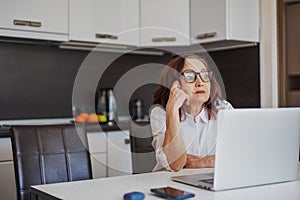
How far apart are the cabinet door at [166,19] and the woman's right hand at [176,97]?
1.90 meters

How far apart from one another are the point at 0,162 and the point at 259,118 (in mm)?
2008

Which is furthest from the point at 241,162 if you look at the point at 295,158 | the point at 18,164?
the point at 18,164

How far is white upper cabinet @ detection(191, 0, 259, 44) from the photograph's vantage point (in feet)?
11.5

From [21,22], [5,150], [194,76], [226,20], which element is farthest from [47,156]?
[226,20]

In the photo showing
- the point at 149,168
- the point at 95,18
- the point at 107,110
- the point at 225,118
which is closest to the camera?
the point at 225,118

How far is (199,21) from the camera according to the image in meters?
3.73

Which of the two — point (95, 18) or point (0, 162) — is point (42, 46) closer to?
point (95, 18)

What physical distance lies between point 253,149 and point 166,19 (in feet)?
7.87

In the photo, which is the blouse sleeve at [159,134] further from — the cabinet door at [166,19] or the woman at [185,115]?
the cabinet door at [166,19]

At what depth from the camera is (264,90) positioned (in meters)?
3.67

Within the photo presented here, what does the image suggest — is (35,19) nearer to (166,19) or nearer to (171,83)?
(166,19)

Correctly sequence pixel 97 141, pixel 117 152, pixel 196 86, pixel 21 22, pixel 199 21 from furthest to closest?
pixel 199 21, pixel 117 152, pixel 97 141, pixel 21 22, pixel 196 86

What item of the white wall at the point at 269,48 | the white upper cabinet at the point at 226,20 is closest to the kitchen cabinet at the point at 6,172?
the white upper cabinet at the point at 226,20

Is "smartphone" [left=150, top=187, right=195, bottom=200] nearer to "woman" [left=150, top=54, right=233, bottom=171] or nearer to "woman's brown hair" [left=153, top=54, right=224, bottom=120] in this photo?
"woman" [left=150, top=54, right=233, bottom=171]
